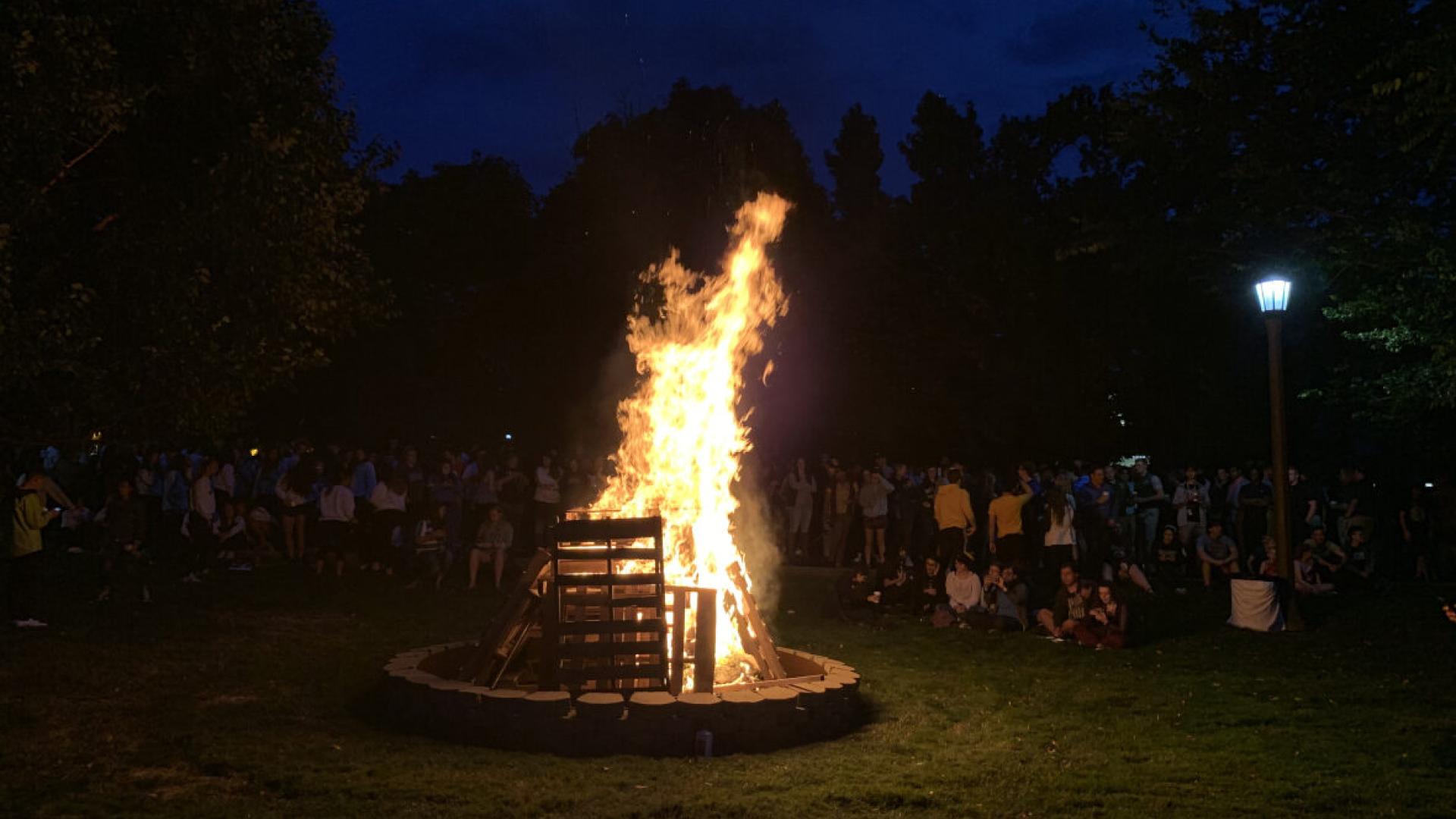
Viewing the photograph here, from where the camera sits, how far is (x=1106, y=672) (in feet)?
38.9

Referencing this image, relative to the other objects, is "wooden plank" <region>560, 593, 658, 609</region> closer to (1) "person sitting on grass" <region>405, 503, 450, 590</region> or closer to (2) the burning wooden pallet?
(2) the burning wooden pallet

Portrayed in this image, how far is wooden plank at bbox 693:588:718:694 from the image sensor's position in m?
9.08

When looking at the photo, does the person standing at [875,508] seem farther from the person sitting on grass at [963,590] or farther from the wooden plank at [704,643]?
the wooden plank at [704,643]

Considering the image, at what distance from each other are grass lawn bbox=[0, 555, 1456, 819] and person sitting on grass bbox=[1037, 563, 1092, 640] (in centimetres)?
52

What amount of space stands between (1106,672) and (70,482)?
20.1m

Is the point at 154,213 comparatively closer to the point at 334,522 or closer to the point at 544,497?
the point at 334,522

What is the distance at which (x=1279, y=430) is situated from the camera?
14.6 metres

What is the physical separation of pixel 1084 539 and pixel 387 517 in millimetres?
11427

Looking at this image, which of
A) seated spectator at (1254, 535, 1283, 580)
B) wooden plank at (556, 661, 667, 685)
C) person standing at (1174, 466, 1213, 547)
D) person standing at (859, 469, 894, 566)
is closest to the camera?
wooden plank at (556, 661, 667, 685)

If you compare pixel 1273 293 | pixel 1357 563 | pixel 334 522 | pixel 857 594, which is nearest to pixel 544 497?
pixel 334 522

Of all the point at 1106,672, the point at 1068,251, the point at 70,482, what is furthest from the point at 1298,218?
the point at 70,482

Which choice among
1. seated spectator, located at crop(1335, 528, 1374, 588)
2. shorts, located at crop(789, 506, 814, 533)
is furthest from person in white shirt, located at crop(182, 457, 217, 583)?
seated spectator, located at crop(1335, 528, 1374, 588)

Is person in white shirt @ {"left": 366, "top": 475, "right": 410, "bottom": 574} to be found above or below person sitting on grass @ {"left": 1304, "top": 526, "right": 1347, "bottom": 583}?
above

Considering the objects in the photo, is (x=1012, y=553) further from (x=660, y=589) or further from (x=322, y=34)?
(x=322, y=34)
